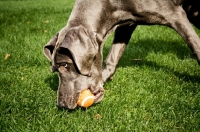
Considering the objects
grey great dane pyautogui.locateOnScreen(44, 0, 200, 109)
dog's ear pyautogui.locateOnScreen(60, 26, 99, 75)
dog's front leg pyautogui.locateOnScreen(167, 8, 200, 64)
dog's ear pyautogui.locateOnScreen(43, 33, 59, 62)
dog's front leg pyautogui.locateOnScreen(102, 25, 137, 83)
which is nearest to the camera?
dog's ear pyautogui.locateOnScreen(60, 26, 99, 75)

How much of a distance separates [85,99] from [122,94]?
0.72 metres

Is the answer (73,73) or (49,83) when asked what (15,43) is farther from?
(73,73)

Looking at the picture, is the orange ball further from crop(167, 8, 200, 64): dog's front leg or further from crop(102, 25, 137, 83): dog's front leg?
crop(167, 8, 200, 64): dog's front leg

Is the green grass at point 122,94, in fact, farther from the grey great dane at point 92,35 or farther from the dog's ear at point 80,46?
the dog's ear at point 80,46

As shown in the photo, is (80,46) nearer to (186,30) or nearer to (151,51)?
(186,30)

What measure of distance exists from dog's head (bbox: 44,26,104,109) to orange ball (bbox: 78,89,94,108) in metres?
0.05

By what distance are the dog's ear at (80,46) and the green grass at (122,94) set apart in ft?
2.05

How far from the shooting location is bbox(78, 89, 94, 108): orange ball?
117 inches

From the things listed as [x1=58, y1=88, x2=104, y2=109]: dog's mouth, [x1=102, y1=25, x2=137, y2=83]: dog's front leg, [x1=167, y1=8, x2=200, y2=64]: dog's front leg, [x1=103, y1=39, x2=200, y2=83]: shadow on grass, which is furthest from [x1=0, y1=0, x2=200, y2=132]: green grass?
[x1=167, y1=8, x2=200, y2=64]: dog's front leg

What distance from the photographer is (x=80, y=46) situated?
2.74 m

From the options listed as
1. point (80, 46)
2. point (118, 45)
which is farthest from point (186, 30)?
point (80, 46)

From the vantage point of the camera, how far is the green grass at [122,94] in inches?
110

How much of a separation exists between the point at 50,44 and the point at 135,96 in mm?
1307

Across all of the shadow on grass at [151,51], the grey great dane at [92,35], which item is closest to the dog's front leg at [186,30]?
the grey great dane at [92,35]
